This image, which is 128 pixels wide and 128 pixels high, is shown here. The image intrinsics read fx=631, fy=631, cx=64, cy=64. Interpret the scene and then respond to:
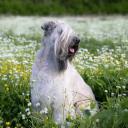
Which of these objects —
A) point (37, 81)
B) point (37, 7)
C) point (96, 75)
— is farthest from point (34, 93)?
point (37, 7)

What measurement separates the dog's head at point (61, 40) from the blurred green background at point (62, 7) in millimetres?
30183

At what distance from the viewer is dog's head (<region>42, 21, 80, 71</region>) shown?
7.88 metres

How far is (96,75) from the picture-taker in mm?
9938

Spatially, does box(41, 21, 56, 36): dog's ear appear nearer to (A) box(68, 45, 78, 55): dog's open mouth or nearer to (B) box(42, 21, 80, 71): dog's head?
(B) box(42, 21, 80, 71): dog's head

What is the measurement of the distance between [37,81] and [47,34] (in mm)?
643

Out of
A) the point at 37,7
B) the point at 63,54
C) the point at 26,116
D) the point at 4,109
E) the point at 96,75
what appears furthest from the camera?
the point at 37,7

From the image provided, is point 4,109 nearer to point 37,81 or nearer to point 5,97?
point 5,97

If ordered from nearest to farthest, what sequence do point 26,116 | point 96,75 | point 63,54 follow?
point 63,54 < point 26,116 < point 96,75

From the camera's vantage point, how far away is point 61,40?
7895 mm

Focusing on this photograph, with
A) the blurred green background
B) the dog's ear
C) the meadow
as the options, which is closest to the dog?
the dog's ear

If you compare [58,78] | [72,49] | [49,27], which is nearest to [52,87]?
[58,78]

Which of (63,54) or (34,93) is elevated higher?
(63,54)

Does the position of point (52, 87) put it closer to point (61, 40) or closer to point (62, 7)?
point (61, 40)

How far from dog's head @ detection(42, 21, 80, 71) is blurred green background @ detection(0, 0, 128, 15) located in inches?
1188
